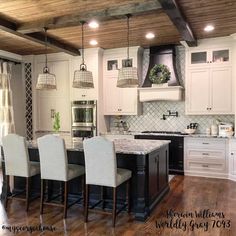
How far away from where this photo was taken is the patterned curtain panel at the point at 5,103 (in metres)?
6.29

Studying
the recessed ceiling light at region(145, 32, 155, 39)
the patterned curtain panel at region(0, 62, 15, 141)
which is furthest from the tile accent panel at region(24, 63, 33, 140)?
the recessed ceiling light at region(145, 32, 155, 39)

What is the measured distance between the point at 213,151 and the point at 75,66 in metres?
3.72

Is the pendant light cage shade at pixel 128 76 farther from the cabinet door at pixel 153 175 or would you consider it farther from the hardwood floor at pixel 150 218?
the hardwood floor at pixel 150 218

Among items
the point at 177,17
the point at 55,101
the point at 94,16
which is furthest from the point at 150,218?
the point at 55,101

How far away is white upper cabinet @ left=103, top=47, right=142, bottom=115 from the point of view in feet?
19.9

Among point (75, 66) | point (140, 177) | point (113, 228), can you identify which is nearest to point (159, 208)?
point (140, 177)

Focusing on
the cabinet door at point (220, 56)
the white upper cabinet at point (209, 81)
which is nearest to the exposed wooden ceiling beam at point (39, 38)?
the white upper cabinet at point (209, 81)

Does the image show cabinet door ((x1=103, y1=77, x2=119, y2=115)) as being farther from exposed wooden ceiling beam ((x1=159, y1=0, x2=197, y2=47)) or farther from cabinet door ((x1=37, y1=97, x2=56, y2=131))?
exposed wooden ceiling beam ((x1=159, y1=0, x2=197, y2=47))

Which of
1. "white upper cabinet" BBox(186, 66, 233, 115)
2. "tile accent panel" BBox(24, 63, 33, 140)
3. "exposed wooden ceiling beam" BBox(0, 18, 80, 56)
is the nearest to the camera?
"exposed wooden ceiling beam" BBox(0, 18, 80, 56)

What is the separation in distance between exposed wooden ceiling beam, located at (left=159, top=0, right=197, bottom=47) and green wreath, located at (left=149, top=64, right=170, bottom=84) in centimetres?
86

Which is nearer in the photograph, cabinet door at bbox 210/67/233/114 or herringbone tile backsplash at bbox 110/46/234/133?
cabinet door at bbox 210/67/233/114

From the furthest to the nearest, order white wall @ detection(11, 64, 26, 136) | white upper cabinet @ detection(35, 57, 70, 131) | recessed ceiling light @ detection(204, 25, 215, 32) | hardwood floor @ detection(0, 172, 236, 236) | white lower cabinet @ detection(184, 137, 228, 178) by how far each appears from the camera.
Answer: white wall @ detection(11, 64, 26, 136)
white upper cabinet @ detection(35, 57, 70, 131)
white lower cabinet @ detection(184, 137, 228, 178)
recessed ceiling light @ detection(204, 25, 215, 32)
hardwood floor @ detection(0, 172, 236, 236)

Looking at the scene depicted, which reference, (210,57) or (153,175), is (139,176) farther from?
(210,57)

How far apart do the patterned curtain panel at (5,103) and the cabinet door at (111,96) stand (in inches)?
93.0
